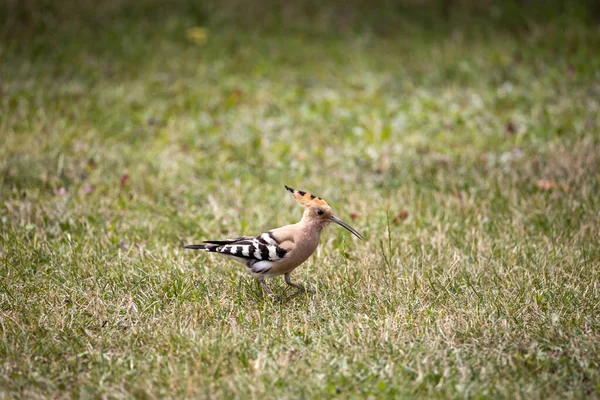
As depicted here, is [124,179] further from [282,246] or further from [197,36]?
[197,36]

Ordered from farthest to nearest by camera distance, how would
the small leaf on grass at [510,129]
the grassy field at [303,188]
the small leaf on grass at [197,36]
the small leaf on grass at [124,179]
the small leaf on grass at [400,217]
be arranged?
the small leaf on grass at [197,36] < the small leaf on grass at [510,129] < the small leaf on grass at [124,179] < the small leaf on grass at [400,217] < the grassy field at [303,188]

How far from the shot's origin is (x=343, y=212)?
617 centimetres

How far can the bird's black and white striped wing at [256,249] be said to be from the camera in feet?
14.9

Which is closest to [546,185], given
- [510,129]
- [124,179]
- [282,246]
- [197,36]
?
[510,129]

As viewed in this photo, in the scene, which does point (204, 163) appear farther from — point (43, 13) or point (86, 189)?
point (43, 13)

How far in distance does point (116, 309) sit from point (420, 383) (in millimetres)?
2008

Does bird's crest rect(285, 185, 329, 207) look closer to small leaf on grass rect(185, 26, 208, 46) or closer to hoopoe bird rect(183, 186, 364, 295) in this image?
hoopoe bird rect(183, 186, 364, 295)

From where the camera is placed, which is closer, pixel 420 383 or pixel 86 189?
pixel 420 383

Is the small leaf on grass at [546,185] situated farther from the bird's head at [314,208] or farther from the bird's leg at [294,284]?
the bird's leg at [294,284]

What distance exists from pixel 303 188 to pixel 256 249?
2.31 metres

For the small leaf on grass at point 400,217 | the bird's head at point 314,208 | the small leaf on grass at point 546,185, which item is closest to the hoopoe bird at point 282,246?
the bird's head at point 314,208

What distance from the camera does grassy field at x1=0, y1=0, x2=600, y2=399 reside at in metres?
3.72

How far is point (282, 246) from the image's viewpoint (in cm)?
457

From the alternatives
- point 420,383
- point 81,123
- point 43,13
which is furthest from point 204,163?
point 43,13
